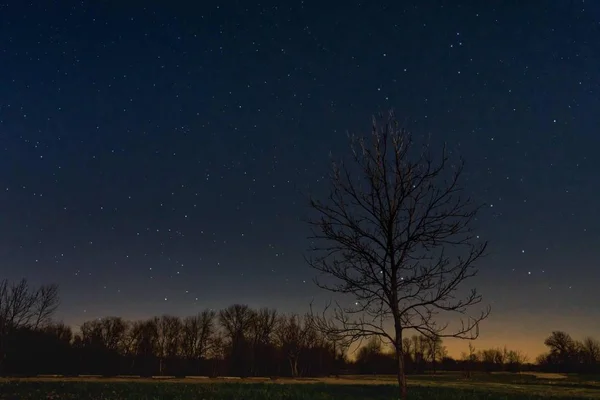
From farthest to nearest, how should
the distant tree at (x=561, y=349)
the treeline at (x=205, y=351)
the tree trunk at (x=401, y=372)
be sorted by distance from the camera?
1. the distant tree at (x=561, y=349)
2. the treeline at (x=205, y=351)
3. the tree trunk at (x=401, y=372)

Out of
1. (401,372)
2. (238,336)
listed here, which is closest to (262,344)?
(238,336)

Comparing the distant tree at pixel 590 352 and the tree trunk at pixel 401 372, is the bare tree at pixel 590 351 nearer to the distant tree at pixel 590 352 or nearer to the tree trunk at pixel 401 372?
the distant tree at pixel 590 352

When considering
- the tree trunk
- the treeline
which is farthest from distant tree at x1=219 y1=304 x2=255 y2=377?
the tree trunk

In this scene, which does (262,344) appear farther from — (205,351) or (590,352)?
(590,352)

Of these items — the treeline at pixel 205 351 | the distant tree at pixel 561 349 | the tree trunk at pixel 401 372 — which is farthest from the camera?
the distant tree at pixel 561 349

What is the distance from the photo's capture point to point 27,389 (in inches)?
700

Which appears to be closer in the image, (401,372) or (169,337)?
→ (401,372)

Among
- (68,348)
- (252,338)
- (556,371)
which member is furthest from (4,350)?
(556,371)

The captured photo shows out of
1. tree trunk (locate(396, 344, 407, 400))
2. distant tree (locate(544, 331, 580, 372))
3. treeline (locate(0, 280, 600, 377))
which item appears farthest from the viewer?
distant tree (locate(544, 331, 580, 372))

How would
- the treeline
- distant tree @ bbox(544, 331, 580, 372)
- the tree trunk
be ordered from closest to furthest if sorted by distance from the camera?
the tree trunk
the treeline
distant tree @ bbox(544, 331, 580, 372)

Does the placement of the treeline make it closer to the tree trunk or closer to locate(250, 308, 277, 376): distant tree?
locate(250, 308, 277, 376): distant tree

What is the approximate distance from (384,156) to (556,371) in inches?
4797

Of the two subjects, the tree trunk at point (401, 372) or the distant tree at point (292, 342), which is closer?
the tree trunk at point (401, 372)

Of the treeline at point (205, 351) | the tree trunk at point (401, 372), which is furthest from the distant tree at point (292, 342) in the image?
the tree trunk at point (401, 372)
